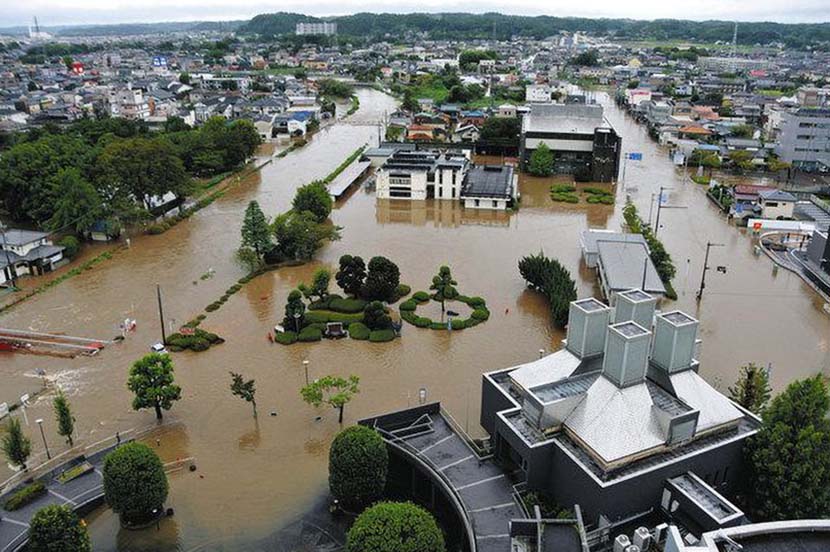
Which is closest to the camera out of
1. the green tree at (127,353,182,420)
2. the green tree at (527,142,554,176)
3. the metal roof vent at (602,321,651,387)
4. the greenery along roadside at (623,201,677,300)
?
the metal roof vent at (602,321,651,387)

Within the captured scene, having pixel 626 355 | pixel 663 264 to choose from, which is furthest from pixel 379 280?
pixel 626 355

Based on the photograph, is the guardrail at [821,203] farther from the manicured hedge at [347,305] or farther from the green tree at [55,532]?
the green tree at [55,532]

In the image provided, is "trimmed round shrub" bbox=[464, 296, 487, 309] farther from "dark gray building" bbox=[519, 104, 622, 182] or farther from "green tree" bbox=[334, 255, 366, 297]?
"dark gray building" bbox=[519, 104, 622, 182]

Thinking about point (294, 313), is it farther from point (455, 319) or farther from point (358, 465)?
point (358, 465)

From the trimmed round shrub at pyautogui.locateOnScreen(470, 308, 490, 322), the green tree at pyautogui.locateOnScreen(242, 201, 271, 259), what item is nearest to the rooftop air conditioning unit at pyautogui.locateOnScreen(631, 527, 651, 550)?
the trimmed round shrub at pyautogui.locateOnScreen(470, 308, 490, 322)

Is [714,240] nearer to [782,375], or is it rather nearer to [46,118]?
[782,375]
